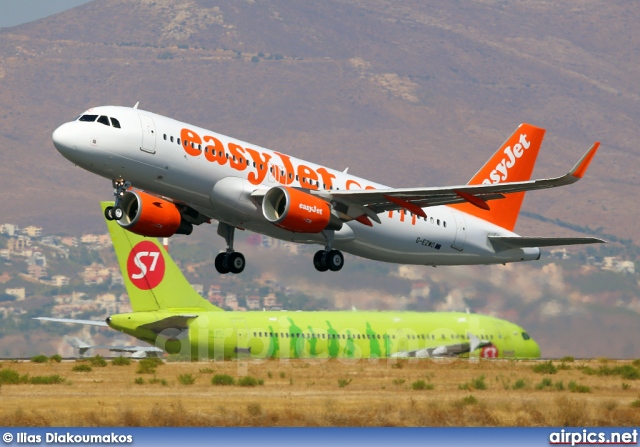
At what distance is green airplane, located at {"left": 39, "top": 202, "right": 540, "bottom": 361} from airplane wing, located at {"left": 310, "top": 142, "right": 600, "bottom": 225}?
18967mm

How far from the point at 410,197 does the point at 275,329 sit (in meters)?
21.8

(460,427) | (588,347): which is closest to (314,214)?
(460,427)

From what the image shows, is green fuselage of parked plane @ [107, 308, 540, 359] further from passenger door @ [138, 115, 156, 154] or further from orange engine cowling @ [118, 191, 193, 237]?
passenger door @ [138, 115, 156, 154]

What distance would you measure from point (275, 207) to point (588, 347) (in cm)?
6056

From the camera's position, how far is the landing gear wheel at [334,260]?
51062 millimetres

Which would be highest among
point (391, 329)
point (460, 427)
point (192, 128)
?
point (192, 128)

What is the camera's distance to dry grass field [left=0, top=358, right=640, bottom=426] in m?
42.6

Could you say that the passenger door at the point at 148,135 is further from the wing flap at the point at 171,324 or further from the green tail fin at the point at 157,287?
the green tail fin at the point at 157,287

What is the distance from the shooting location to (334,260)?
2016 inches

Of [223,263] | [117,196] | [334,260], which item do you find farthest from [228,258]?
[117,196]

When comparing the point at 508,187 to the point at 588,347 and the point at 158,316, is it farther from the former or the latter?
the point at 588,347

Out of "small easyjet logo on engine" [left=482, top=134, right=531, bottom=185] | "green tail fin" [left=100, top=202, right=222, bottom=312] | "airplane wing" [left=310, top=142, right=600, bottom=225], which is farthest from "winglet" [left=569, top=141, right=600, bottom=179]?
"green tail fin" [left=100, top=202, right=222, bottom=312]

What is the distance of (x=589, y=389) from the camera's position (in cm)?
5638

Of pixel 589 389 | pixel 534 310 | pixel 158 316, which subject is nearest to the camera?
pixel 589 389
